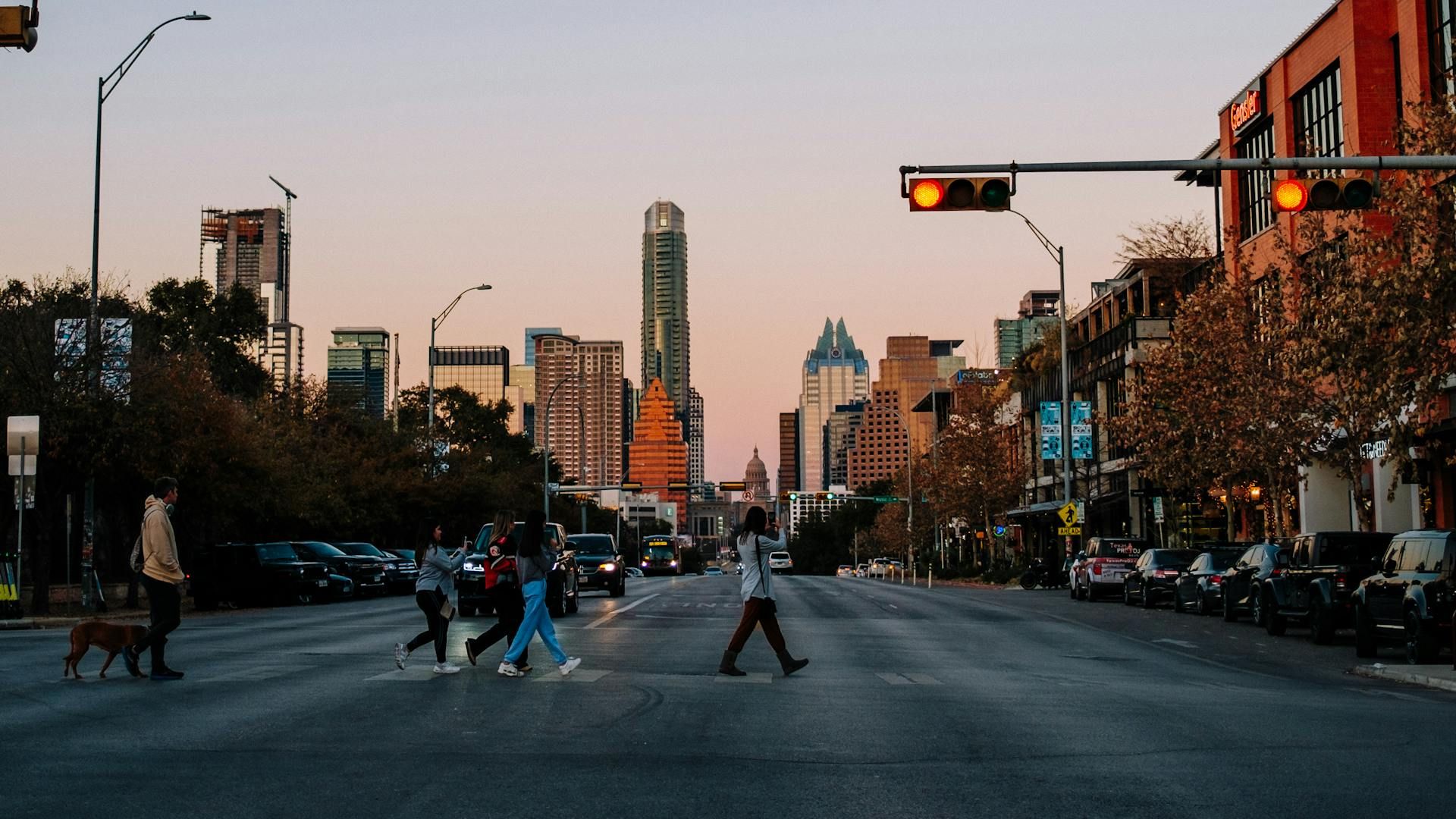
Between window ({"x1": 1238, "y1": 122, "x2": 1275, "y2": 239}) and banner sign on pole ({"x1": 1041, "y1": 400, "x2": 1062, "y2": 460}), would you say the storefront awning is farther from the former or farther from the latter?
window ({"x1": 1238, "y1": 122, "x2": 1275, "y2": 239})

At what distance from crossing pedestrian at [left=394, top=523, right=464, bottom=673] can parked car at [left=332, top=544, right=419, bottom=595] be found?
2900 cm

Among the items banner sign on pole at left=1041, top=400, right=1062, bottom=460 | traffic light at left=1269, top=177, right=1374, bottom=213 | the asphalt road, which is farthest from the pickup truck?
traffic light at left=1269, top=177, right=1374, bottom=213

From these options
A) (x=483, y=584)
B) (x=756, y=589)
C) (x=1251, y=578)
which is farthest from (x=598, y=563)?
(x=756, y=589)

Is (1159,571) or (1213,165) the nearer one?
(1213,165)

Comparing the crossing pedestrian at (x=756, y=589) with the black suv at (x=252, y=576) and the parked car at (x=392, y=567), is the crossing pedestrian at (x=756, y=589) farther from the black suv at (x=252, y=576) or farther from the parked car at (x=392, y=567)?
the parked car at (x=392, y=567)

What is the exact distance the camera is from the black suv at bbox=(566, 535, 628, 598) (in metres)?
39.4

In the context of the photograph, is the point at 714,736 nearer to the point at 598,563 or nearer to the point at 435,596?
the point at 435,596

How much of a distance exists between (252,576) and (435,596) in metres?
23.0

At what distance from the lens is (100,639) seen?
14703mm

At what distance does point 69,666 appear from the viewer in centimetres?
1512

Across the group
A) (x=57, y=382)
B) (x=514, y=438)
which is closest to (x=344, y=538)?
(x=57, y=382)

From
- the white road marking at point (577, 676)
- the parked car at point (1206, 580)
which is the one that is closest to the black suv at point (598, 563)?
the parked car at point (1206, 580)

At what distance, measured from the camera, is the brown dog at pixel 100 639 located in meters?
14.7

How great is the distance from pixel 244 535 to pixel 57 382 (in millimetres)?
25728
